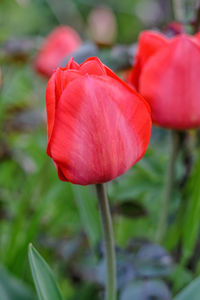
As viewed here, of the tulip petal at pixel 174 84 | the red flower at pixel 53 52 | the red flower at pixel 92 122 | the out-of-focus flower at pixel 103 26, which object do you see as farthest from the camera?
the out-of-focus flower at pixel 103 26

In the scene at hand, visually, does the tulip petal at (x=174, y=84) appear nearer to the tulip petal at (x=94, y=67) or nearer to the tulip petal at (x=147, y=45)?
the tulip petal at (x=147, y=45)

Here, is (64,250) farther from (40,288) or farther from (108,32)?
(108,32)

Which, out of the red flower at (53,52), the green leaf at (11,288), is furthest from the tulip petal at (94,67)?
the red flower at (53,52)

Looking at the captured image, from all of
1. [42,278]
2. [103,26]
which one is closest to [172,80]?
[42,278]

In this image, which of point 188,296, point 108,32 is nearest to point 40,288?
point 188,296

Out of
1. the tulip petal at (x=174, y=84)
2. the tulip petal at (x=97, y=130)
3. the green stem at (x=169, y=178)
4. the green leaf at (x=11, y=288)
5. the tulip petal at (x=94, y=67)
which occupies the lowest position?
the green leaf at (x=11, y=288)

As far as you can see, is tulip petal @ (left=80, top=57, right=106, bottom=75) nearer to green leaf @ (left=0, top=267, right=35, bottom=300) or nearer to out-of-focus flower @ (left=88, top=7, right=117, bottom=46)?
green leaf @ (left=0, top=267, right=35, bottom=300)

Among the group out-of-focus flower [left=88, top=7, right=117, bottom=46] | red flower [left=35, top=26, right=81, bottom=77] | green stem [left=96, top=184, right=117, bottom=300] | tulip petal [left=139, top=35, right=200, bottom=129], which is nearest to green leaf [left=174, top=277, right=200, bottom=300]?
green stem [left=96, top=184, right=117, bottom=300]
